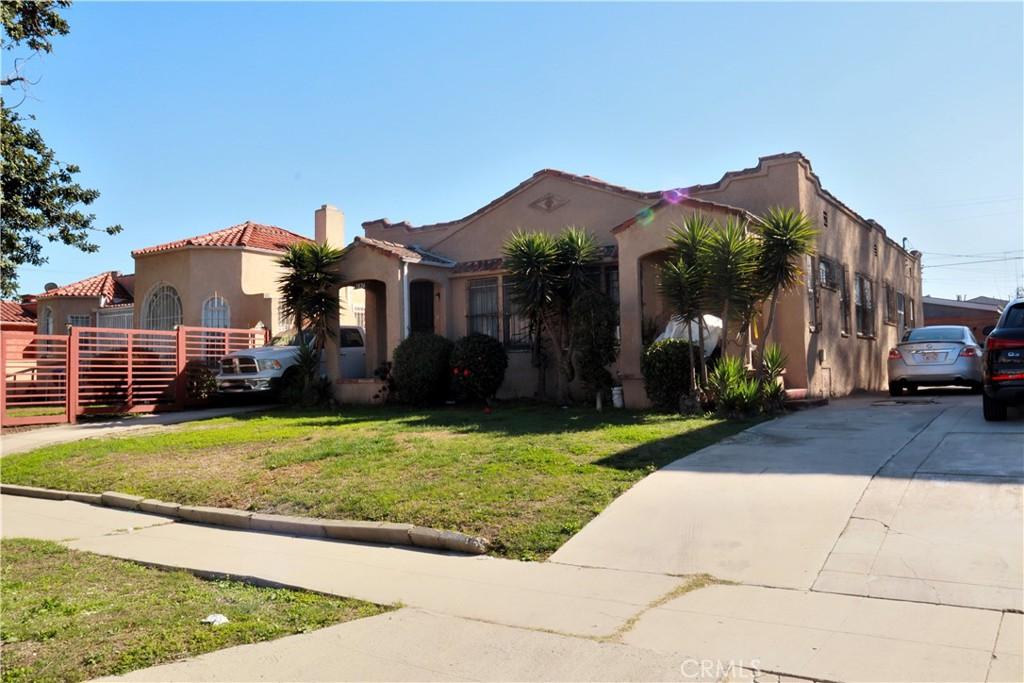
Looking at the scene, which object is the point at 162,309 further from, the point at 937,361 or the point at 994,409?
the point at 994,409

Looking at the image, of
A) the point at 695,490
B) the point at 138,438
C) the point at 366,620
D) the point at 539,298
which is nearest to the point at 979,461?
the point at 695,490

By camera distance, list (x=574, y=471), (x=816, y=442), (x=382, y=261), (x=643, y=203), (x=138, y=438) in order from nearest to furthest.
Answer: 1. (x=574, y=471)
2. (x=816, y=442)
3. (x=138, y=438)
4. (x=643, y=203)
5. (x=382, y=261)

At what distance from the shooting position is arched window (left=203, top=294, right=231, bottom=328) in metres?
22.5

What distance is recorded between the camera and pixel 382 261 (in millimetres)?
17453

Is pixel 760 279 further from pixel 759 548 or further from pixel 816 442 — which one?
pixel 759 548

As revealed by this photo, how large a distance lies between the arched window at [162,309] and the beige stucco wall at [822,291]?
15.9 meters

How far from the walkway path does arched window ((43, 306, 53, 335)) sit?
25.7m

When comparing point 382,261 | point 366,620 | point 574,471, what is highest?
point 382,261

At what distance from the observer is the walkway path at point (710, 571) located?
4.33m

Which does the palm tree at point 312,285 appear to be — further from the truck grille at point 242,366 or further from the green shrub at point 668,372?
the green shrub at point 668,372

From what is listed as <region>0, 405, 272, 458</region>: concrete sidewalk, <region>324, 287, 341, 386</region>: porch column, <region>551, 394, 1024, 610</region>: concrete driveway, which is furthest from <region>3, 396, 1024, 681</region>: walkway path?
<region>324, 287, 341, 386</region>: porch column

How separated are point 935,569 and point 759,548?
1250 millimetres

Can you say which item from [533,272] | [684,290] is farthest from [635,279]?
[684,290]

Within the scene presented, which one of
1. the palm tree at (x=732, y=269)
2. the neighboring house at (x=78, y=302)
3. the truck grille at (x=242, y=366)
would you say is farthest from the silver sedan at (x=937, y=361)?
the neighboring house at (x=78, y=302)
